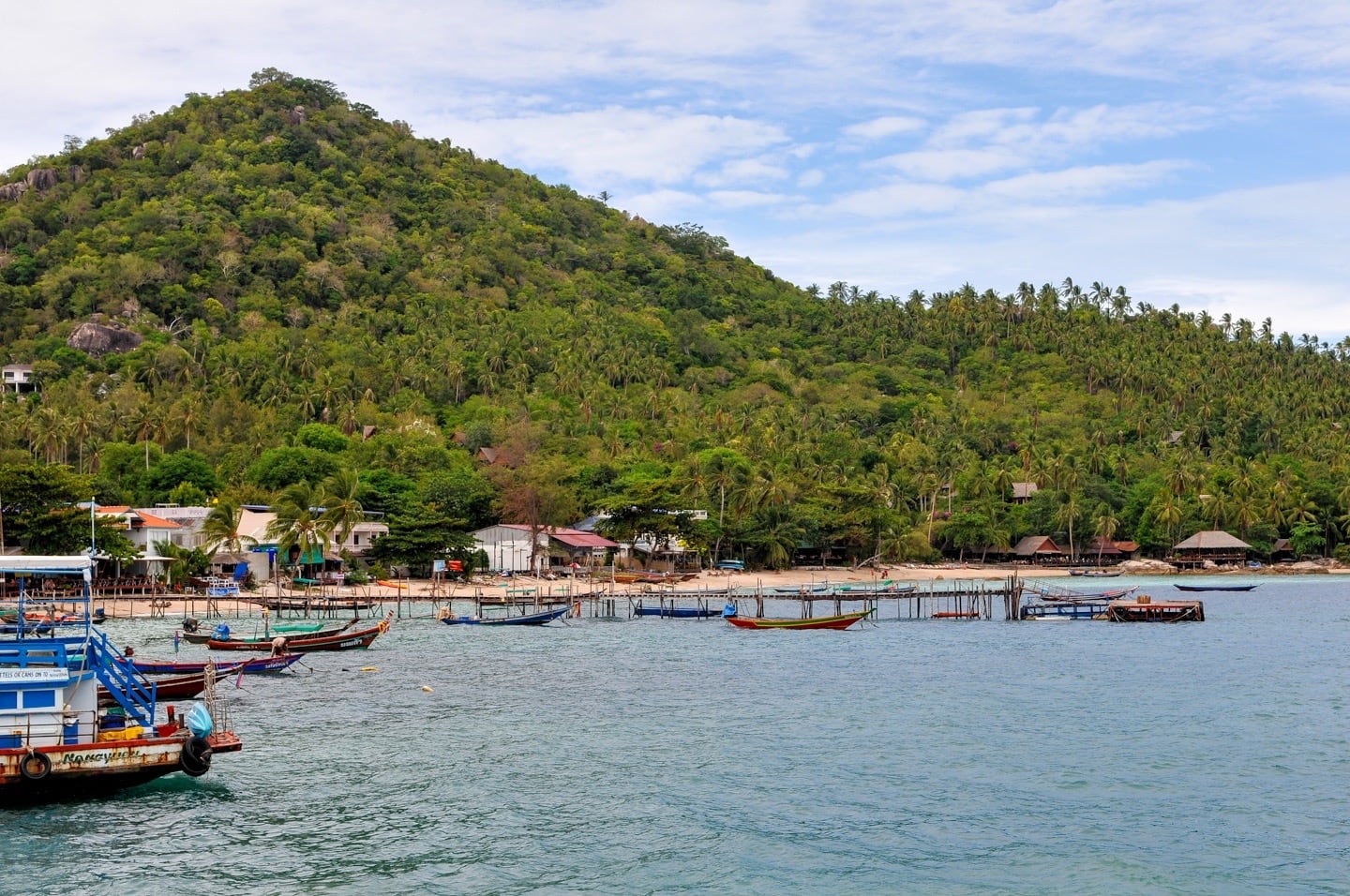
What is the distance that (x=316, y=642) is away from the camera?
2266 inches

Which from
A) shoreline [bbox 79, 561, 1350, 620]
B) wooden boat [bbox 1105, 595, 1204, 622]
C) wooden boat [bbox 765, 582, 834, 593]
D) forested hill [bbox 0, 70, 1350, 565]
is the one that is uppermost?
forested hill [bbox 0, 70, 1350, 565]

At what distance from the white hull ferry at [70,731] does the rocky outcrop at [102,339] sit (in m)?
135

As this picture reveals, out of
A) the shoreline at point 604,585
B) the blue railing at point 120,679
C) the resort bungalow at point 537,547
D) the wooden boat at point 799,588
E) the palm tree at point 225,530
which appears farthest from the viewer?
the resort bungalow at point 537,547

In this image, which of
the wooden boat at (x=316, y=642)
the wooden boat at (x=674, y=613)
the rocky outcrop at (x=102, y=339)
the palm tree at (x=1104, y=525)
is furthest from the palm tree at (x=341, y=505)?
the palm tree at (x=1104, y=525)

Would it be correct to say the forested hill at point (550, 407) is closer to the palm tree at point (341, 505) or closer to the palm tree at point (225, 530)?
the palm tree at point (341, 505)

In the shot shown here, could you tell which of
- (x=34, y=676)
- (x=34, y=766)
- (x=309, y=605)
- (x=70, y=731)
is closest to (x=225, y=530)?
(x=309, y=605)

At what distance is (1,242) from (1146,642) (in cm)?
17217

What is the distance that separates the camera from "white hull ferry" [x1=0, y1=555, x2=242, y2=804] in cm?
2894

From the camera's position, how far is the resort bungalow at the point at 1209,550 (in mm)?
130000

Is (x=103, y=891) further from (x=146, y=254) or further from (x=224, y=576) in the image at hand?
(x=146, y=254)

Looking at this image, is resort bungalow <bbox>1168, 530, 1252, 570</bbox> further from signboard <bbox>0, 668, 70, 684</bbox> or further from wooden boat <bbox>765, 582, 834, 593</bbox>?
signboard <bbox>0, 668, 70, 684</bbox>

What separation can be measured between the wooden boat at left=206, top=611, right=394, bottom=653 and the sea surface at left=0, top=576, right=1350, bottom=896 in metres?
0.95

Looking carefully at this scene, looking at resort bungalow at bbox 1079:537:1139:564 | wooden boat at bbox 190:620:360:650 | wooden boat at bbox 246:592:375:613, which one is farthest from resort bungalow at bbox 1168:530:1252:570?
wooden boat at bbox 190:620:360:650

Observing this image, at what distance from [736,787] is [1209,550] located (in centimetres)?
11209
